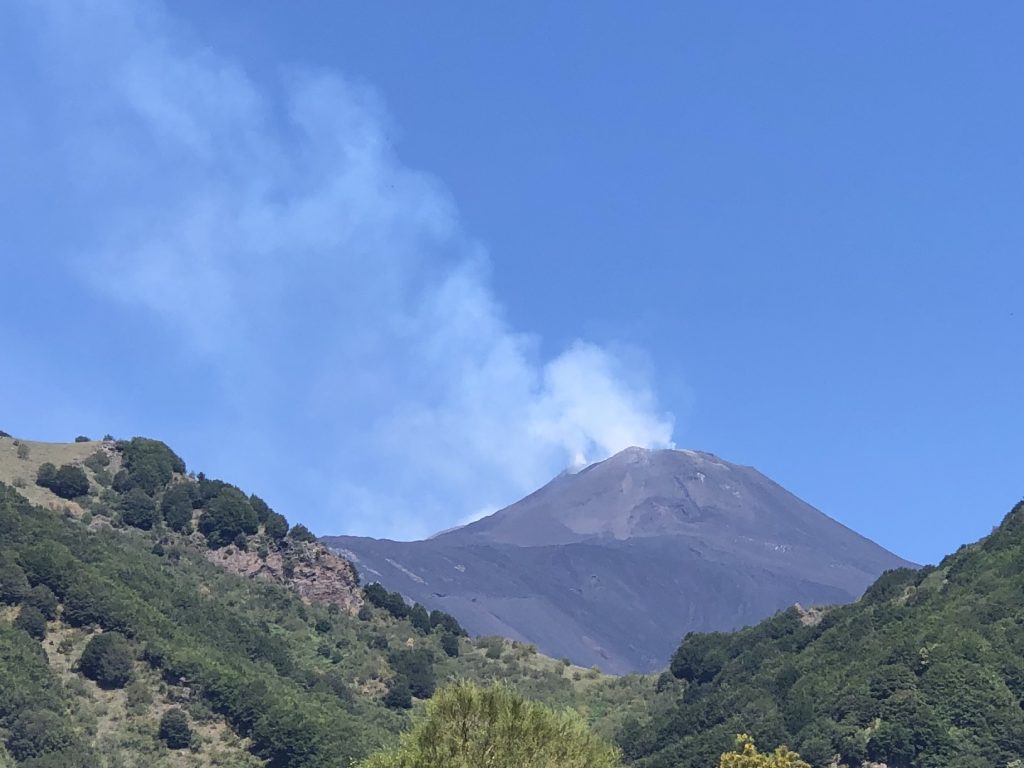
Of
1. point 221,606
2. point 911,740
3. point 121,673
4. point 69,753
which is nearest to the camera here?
point 69,753

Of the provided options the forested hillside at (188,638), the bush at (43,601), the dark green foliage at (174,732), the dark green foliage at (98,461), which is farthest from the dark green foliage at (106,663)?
the dark green foliage at (98,461)

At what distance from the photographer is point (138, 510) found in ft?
382

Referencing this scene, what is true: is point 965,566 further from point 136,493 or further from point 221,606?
point 136,493

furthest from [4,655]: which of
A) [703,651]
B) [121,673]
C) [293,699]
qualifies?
[703,651]

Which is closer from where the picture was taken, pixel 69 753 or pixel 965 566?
pixel 69 753

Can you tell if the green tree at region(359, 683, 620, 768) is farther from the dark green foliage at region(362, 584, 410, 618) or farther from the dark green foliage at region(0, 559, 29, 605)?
the dark green foliage at region(362, 584, 410, 618)

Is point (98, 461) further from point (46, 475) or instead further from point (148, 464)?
point (46, 475)

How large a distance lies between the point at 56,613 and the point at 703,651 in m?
56.9

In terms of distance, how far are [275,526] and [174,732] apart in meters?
48.1

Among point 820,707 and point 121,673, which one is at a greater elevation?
point 820,707

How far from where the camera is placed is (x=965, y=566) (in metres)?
98.1

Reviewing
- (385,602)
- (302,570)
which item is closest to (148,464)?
(302,570)

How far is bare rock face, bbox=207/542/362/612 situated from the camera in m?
117

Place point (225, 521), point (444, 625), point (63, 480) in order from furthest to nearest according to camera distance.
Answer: point (444, 625) < point (225, 521) < point (63, 480)
